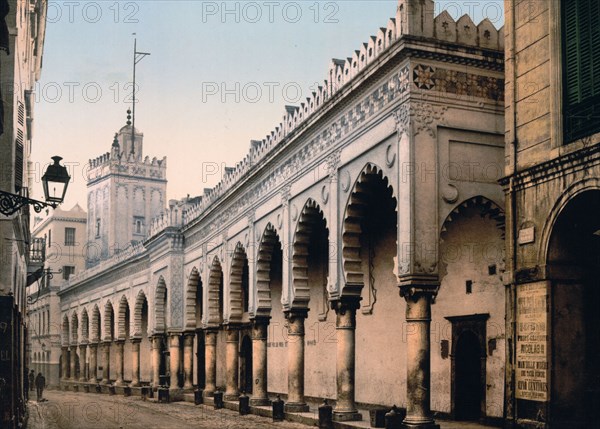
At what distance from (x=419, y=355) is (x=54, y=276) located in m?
48.5

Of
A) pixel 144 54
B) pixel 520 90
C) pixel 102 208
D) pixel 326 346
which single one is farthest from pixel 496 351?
pixel 102 208

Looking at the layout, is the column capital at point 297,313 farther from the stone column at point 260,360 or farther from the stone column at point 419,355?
the stone column at point 419,355

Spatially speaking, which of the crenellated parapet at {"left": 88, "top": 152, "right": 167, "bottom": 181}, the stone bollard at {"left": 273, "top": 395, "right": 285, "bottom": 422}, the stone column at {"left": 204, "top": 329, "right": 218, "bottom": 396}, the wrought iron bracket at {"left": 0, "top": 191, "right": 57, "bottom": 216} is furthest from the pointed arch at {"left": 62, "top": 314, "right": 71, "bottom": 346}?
Answer: the wrought iron bracket at {"left": 0, "top": 191, "right": 57, "bottom": 216}

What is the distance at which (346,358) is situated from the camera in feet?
51.5

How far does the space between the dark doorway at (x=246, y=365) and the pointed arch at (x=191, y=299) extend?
1.85 m

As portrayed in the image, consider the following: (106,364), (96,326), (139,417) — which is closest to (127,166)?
(96,326)

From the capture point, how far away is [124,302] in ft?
130

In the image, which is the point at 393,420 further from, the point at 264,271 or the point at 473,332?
the point at 264,271

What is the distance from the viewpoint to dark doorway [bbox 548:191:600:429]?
32.6 feet

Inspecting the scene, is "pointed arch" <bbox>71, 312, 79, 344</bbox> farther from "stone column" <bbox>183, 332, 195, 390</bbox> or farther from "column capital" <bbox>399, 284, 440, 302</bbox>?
"column capital" <bbox>399, 284, 440, 302</bbox>

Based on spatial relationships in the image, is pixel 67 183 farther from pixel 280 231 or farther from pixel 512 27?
pixel 280 231

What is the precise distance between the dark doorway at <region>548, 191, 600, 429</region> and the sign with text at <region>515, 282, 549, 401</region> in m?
0.10

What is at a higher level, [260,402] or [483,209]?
[483,209]

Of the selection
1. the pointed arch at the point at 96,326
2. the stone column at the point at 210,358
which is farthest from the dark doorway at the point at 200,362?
the pointed arch at the point at 96,326
